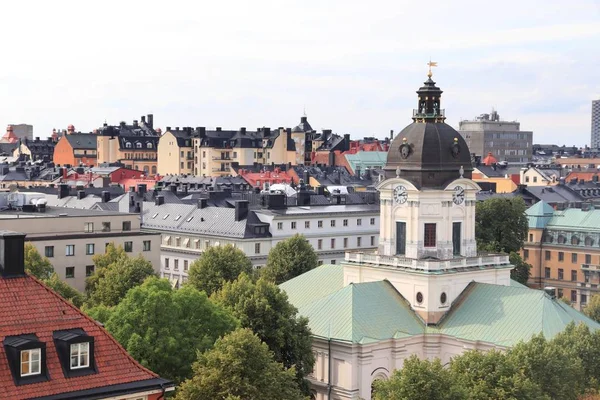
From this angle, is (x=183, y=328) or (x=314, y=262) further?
(x=314, y=262)

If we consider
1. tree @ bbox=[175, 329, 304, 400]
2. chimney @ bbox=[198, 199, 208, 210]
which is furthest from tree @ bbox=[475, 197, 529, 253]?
tree @ bbox=[175, 329, 304, 400]

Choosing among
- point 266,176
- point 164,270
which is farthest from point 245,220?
point 266,176

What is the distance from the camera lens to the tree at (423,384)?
171 ft

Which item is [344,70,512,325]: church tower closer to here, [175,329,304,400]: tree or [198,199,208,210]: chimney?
[175,329,304,400]: tree

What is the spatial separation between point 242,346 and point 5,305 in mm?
15319

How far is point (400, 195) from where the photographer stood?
75188 millimetres

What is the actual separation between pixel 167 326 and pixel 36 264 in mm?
27391

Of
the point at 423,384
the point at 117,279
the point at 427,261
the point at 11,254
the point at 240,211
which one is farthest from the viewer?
the point at 240,211

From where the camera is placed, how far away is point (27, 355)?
40.3 metres

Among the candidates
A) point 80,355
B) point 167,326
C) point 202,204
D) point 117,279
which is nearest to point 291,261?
point 117,279

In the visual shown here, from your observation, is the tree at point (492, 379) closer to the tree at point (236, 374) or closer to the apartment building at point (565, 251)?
the tree at point (236, 374)

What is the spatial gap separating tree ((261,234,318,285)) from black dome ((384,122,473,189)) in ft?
74.6

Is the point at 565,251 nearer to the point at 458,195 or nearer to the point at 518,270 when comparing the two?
the point at 518,270

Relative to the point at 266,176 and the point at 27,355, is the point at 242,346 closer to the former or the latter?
the point at 27,355
